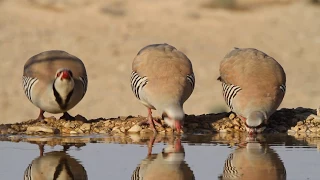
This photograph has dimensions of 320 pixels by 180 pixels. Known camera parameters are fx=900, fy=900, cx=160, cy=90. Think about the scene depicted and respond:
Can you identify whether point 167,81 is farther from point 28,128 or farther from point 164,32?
point 164,32

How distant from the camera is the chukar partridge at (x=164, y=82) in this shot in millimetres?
9594

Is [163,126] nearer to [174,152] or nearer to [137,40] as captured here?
[174,152]

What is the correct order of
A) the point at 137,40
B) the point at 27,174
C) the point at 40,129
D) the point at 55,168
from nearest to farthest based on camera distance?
1. the point at 27,174
2. the point at 55,168
3. the point at 40,129
4. the point at 137,40

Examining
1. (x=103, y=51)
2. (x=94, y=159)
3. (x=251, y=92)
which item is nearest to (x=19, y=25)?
(x=103, y=51)

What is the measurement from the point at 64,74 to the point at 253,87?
6.86 ft

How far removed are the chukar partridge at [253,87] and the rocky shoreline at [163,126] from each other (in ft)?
0.72

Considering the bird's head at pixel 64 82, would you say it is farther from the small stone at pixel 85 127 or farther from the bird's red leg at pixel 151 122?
the bird's red leg at pixel 151 122

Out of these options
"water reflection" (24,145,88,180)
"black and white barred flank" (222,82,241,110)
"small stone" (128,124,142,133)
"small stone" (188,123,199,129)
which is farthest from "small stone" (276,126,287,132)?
"water reflection" (24,145,88,180)

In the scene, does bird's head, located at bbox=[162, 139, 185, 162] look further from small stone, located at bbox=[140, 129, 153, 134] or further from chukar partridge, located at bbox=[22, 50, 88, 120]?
chukar partridge, located at bbox=[22, 50, 88, 120]

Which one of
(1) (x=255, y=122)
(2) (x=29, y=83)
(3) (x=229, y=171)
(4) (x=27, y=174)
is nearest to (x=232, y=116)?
(1) (x=255, y=122)

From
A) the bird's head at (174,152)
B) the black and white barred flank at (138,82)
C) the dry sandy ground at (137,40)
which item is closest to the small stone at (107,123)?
the black and white barred flank at (138,82)

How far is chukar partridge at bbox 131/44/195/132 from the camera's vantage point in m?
9.59

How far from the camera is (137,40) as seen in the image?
2066cm

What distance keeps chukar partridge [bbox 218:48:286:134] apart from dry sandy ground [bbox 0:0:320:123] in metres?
4.57
